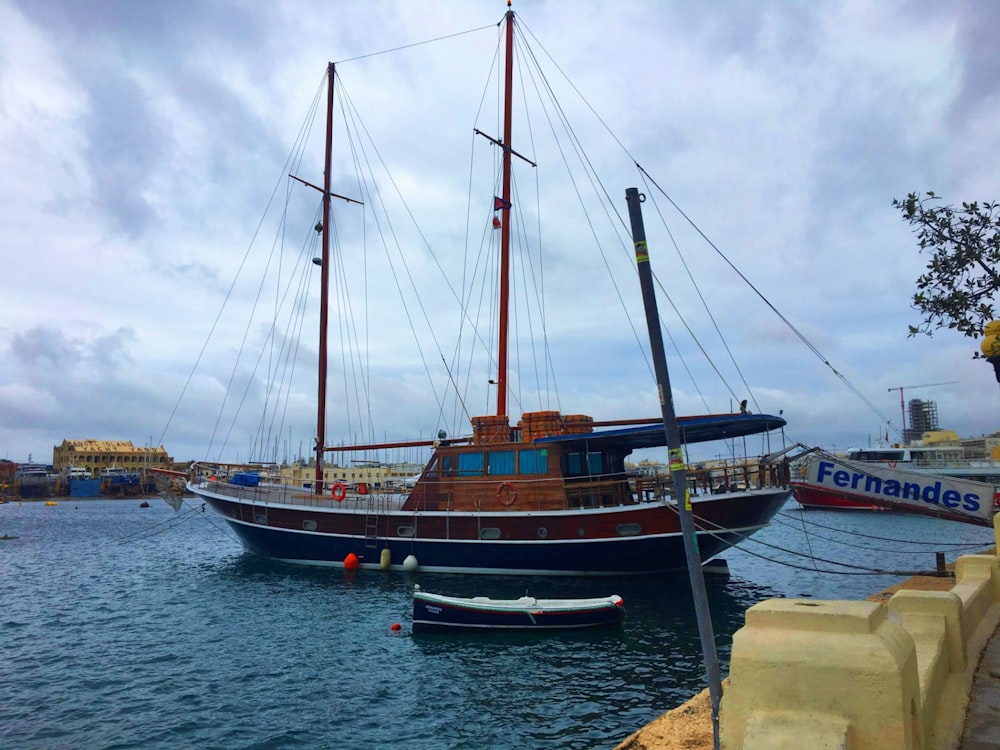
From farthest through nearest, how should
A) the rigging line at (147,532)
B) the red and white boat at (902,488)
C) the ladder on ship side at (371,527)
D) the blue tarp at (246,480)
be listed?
1. the rigging line at (147,532)
2. the blue tarp at (246,480)
3. the ladder on ship side at (371,527)
4. the red and white boat at (902,488)

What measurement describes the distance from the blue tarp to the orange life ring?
15.0m

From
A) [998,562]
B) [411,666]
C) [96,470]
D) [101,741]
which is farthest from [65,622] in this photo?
[96,470]

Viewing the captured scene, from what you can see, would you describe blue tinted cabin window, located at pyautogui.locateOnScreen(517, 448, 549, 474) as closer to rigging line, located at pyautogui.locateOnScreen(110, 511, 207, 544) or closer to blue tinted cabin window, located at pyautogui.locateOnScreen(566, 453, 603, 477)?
blue tinted cabin window, located at pyautogui.locateOnScreen(566, 453, 603, 477)

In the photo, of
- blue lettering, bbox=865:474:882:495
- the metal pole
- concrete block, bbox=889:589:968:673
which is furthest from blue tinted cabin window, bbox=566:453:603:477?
the metal pole

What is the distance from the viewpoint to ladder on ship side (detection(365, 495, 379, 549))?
1066 inches

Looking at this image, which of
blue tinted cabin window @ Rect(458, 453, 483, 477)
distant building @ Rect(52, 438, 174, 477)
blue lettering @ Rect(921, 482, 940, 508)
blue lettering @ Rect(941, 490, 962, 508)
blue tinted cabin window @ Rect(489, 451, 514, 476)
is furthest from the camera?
distant building @ Rect(52, 438, 174, 477)

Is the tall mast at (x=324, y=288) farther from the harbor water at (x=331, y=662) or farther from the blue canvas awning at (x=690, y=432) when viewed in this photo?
the blue canvas awning at (x=690, y=432)

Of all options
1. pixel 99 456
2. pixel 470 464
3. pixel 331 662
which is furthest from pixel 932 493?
pixel 99 456

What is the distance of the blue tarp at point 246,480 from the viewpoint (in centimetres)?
3316

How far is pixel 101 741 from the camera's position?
11312 mm

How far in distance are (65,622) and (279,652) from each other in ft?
30.6

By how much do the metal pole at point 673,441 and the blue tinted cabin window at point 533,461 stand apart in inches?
724

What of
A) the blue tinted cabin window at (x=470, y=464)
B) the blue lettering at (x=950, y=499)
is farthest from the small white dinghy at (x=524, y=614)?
the blue tinted cabin window at (x=470, y=464)

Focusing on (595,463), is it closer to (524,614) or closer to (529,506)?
(529,506)
